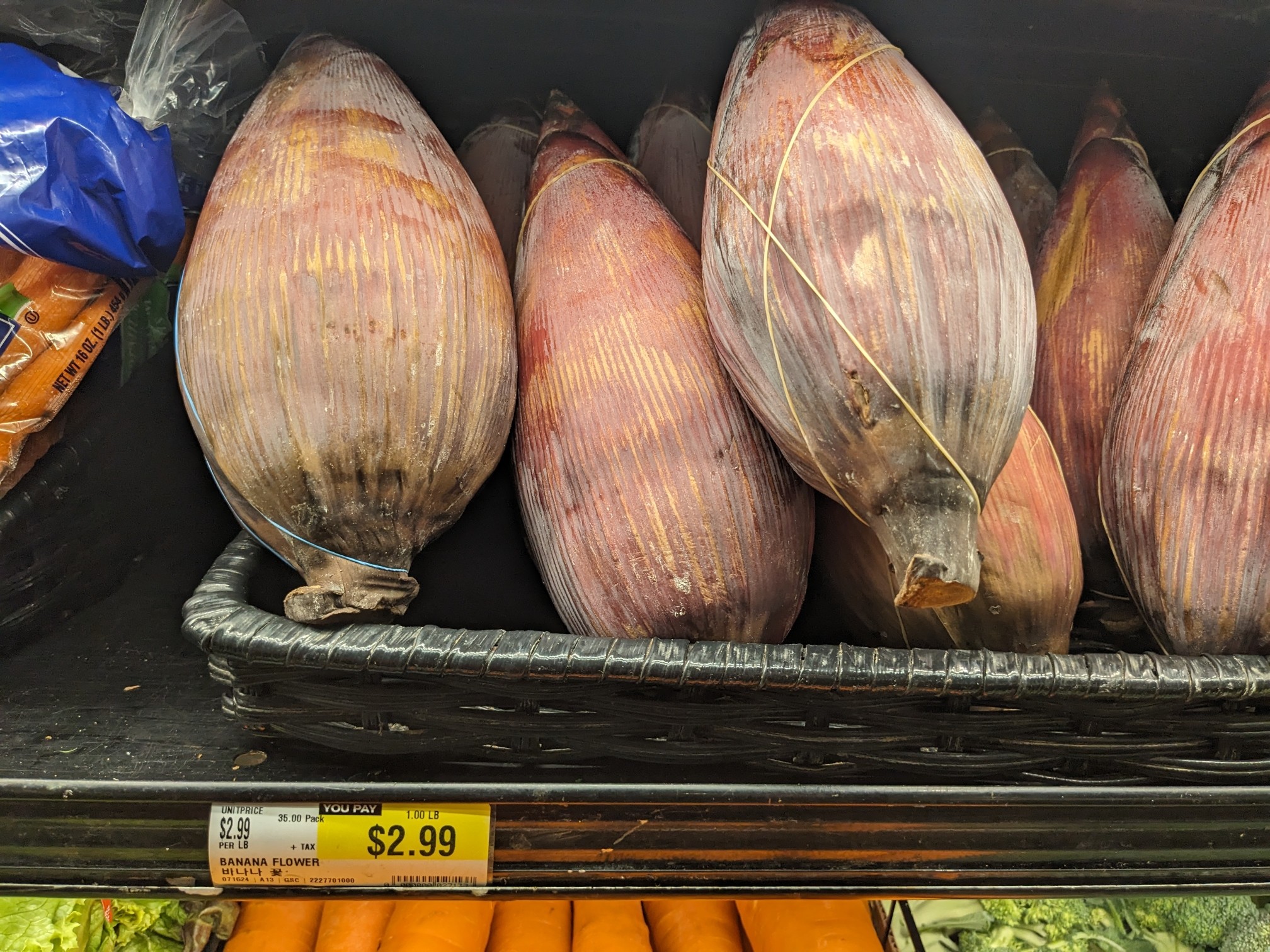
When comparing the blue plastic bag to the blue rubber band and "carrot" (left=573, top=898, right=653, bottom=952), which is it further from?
"carrot" (left=573, top=898, right=653, bottom=952)

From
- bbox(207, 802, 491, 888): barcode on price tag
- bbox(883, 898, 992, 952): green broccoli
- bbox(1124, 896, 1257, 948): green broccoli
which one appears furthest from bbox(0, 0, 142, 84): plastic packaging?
bbox(1124, 896, 1257, 948): green broccoli

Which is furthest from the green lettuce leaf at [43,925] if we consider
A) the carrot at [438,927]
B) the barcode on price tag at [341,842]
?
the barcode on price tag at [341,842]

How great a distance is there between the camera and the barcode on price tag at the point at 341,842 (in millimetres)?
477

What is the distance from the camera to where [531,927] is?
0.94 metres

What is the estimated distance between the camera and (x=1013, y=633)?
0.57m

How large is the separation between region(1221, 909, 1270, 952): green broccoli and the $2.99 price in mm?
1100

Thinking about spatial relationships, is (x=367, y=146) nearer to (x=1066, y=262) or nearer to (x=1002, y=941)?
(x=1066, y=262)

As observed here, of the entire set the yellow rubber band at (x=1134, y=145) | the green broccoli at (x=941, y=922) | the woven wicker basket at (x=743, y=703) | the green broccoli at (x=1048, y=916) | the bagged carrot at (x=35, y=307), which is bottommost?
the green broccoli at (x=941, y=922)

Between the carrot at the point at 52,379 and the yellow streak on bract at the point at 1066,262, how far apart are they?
0.78 metres

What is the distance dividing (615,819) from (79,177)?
57 cm

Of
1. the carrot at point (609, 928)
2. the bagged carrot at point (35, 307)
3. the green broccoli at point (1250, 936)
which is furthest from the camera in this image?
the green broccoli at point (1250, 936)

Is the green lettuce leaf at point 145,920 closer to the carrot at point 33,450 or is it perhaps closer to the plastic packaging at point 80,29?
the carrot at point 33,450

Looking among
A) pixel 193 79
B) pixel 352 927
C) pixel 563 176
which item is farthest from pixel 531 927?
pixel 193 79

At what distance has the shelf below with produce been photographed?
18.8 inches
